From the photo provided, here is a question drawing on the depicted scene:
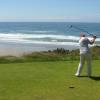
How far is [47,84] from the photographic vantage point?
44.9 ft

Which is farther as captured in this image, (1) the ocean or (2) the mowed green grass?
(1) the ocean

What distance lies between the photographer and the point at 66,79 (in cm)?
1474

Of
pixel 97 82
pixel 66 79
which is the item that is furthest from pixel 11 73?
pixel 97 82

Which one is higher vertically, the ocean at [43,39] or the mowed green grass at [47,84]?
the mowed green grass at [47,84]

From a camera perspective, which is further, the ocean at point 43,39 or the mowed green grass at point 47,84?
the ocean at point 43,39

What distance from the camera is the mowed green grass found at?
11.7 m

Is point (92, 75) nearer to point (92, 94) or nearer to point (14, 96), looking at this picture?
point (92, 94)

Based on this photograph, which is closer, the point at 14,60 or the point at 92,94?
the point at 92,94

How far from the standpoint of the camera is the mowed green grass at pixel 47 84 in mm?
11734

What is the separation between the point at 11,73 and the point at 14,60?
18.7 ft

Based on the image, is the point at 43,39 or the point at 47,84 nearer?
the point at 47,84

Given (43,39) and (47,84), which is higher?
(47,84)

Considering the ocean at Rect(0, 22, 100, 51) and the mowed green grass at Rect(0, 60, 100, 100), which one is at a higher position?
the mowed green grass at Rect(0, 60, 100, 100)

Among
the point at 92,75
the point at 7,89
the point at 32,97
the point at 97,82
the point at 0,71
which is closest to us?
the point at 32,97
